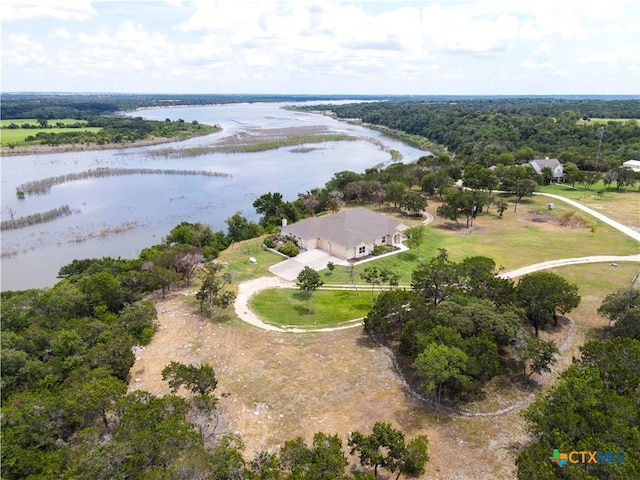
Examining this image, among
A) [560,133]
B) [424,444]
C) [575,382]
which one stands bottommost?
[424,444]

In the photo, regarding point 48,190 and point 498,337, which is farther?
point 48,190

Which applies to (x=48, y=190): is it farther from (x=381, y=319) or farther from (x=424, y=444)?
(x=424, y=444)

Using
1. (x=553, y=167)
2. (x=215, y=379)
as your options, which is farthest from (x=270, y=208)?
(x=553, y=167)

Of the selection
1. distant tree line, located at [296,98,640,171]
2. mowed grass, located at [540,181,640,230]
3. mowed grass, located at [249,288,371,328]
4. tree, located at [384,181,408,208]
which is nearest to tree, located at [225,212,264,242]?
mowed grass, located at [249,288,371,328]

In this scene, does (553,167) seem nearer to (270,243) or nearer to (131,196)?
(270,243)

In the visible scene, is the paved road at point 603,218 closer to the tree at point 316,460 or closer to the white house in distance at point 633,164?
the white house in distance at point 633,164

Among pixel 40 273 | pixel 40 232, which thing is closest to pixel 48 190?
pixel 40 232

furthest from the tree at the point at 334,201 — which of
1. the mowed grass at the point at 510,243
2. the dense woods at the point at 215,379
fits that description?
the dense woods at the point at 215,379
